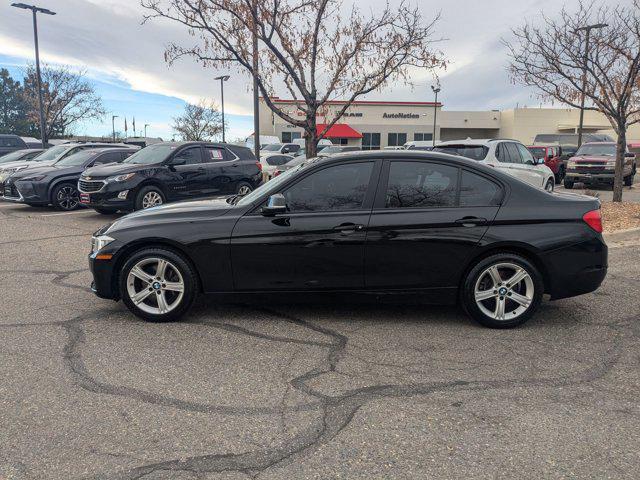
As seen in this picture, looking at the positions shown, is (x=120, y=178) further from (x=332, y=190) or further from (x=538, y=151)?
(x=538, y=151)

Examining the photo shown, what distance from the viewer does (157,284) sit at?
4.75m

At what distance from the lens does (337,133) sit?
5516 centimetres

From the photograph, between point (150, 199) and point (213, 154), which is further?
point (213, 154)

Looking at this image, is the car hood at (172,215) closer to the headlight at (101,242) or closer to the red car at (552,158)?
the headlight at (101,242)

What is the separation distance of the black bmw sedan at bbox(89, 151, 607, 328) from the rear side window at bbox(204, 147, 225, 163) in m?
7.74

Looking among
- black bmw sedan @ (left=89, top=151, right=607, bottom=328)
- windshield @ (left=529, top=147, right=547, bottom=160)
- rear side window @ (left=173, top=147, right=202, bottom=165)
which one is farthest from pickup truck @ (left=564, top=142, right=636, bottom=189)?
black bmw sedan @ (left=89, top=151, right=607, bottom=328)

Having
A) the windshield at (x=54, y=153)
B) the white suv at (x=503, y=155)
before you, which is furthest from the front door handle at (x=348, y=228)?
the windshield at (x=54, y=153)

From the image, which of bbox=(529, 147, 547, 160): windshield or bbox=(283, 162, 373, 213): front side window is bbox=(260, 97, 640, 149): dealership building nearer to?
bbox=(529, 147, 547, 160): windshield

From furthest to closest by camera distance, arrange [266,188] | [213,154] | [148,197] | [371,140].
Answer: [371,140]
[213,154]
[148,197]
[266,188]

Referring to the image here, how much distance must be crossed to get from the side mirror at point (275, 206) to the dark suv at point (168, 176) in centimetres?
724

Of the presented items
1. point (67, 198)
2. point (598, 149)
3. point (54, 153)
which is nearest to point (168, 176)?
point (67, 198)

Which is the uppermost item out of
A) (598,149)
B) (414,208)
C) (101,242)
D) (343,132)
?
(343,132)

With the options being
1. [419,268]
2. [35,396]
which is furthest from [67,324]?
[419,268]

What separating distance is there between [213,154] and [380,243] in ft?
28.3
